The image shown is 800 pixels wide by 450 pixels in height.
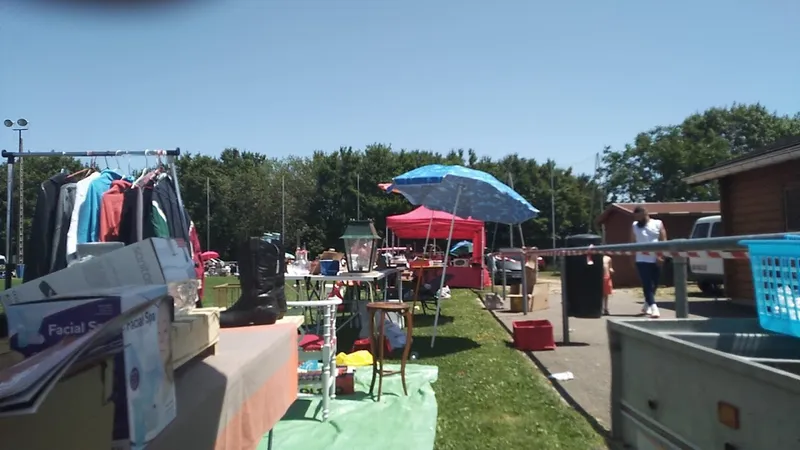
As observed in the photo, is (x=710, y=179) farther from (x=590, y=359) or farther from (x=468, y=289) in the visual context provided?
(x=468, y=289)

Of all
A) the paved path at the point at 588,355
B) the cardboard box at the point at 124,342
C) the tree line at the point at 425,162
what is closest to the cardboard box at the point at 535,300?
the paved path at the point at 588,355

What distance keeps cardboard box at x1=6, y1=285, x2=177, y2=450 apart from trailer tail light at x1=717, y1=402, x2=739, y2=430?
5.11 ft

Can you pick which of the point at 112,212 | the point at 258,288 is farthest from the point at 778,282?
the point at 112,212

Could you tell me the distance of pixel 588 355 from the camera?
298 inches

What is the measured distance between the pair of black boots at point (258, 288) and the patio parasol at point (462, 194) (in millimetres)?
4897

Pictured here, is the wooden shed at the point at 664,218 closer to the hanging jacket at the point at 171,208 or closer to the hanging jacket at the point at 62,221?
the hanging jacket at the point at 171,208

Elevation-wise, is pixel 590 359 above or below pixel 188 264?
below

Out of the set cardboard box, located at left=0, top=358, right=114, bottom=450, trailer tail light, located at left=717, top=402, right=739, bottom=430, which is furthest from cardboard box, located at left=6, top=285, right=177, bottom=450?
trailer tail light, located at left=717, top=402, right=739, bottom=430

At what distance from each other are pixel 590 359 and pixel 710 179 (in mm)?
7943

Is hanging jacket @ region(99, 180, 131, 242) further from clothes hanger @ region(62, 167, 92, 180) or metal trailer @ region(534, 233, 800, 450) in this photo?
metal trailer @ region(534, 233, 800, 450)

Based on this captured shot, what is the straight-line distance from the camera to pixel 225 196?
47125 mm

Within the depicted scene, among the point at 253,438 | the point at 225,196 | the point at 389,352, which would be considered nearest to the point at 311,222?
the point at 225,196

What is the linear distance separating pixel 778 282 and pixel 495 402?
12.5 feet

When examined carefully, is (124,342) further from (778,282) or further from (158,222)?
(158,222)
